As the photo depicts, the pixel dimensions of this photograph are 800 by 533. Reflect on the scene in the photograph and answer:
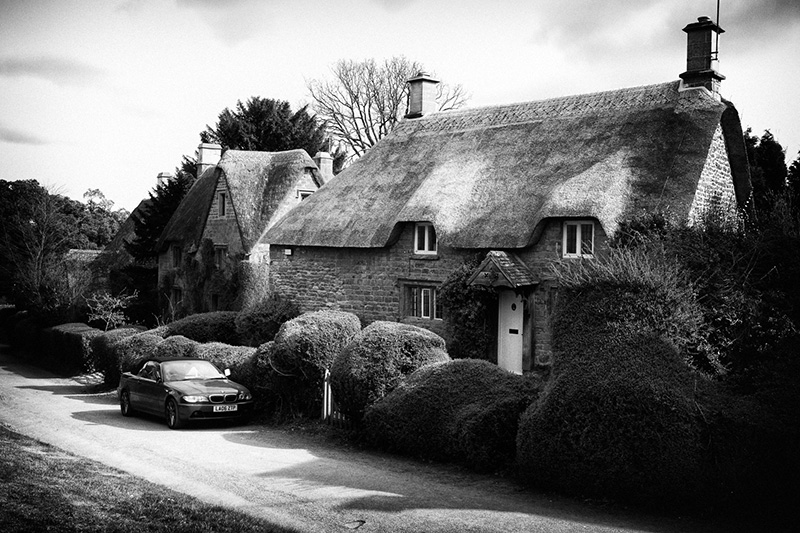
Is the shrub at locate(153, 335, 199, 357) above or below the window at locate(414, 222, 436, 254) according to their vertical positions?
below

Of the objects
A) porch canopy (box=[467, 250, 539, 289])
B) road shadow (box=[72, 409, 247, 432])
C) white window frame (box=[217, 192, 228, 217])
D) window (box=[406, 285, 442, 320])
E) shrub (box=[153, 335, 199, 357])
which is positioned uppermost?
white window frame (box=[217, 192, 228, 217])

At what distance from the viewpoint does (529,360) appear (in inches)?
845

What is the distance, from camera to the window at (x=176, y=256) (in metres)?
41.8

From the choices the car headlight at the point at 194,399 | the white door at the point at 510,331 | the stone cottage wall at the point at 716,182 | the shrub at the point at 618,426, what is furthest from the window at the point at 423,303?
the shrub at the point at 618,426

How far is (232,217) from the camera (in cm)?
3731

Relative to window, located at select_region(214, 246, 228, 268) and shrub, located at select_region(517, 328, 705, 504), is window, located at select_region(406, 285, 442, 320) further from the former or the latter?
window, located at select_region(214, 246, 228, 268)

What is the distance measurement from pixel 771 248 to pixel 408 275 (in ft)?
42.8

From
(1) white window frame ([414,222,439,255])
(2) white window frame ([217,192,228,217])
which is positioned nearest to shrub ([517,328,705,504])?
(1) white window frame ([414,222,439,255])

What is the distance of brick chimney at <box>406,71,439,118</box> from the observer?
30453 mm

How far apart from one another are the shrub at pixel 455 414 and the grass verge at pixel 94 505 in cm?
415

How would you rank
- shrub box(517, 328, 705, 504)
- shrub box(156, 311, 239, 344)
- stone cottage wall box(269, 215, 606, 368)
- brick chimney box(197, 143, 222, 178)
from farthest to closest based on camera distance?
brick chimney box(197, 143, 222, 178) < shrub box(156, 311, 239, 344) < stone cottage wall box(269, 215, 606, 368) < shrub box(517, 328, 705, 504)

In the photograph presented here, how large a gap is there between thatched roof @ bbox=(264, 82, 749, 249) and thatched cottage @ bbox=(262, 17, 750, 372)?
46mm

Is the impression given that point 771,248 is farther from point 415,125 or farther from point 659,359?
point 415,125

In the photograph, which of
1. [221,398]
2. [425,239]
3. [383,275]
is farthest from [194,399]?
[425,239]
